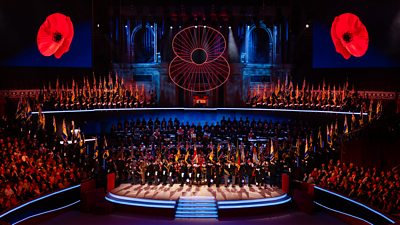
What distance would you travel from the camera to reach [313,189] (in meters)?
19.6

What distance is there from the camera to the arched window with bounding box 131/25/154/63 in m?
29.2

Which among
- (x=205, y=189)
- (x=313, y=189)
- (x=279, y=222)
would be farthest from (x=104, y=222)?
(x=313, y=189)

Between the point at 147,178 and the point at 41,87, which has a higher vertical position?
the point at 41,87

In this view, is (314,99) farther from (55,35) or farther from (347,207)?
(55,35)

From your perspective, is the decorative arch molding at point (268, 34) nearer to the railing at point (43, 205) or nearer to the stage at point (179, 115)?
the stage at point (179, 115)

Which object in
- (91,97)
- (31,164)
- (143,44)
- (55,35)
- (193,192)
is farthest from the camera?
(143,44)

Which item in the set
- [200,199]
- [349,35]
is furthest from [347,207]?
[349,35]

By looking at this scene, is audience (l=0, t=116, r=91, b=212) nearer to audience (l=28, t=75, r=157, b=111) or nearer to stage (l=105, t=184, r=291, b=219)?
stage (l=105, t=184, r=291, b=219)

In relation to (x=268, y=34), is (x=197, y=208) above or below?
below

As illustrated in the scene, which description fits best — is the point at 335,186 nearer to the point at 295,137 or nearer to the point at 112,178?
the point at 295,137

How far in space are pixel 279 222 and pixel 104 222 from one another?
5.68 metres

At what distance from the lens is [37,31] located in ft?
86.7

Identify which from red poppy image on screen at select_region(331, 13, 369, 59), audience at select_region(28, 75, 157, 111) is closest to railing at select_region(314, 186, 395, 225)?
red poppy image on screen at select_region(331, 13, 369, 59)

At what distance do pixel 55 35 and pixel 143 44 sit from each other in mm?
4578
